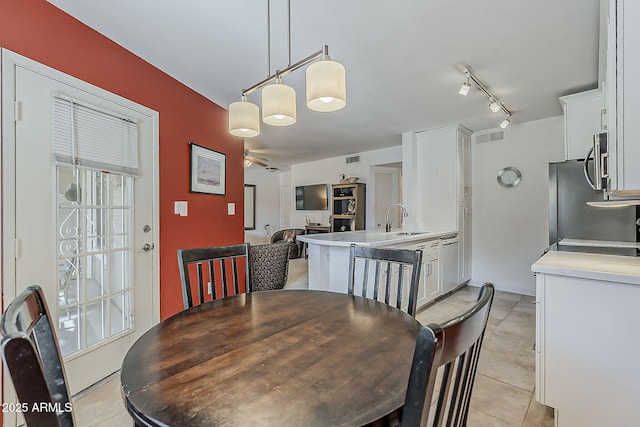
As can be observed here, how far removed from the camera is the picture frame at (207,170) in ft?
9.39

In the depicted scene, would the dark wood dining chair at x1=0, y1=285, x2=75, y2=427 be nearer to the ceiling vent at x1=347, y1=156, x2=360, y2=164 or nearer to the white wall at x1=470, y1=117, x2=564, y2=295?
the white wall at x1=470, y1=117, x2=564, y2=295

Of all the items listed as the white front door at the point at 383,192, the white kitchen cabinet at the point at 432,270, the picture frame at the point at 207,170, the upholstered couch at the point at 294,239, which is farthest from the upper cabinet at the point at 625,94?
the upholstered couch at the point at 294,239

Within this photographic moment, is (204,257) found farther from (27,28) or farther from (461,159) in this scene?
(461,159)

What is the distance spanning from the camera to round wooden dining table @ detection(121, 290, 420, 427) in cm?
66

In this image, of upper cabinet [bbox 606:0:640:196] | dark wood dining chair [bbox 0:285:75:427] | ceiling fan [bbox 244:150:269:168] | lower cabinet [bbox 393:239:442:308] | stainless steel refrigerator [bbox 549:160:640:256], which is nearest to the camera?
dark wood dining chair [bbox 0:285:75:427]

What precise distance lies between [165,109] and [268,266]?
74.3 inches

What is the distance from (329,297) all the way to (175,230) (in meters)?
1.79

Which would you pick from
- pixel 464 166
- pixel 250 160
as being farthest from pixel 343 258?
pixel 250 160

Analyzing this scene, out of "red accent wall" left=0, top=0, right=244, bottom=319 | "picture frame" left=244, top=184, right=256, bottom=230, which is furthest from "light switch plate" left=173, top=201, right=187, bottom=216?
"picture frame" left=244, top=184, right=256, bottom=230

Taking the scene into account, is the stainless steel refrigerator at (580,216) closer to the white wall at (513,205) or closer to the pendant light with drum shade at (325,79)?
the white wall at (513,205)

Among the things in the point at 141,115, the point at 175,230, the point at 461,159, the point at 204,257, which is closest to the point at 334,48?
the point at 141,115

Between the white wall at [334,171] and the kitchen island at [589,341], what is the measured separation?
4259 millimetres

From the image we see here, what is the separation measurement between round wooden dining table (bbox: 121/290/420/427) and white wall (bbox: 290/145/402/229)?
4.81 meters

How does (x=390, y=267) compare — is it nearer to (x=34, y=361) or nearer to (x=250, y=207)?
(x=34, y=361)
